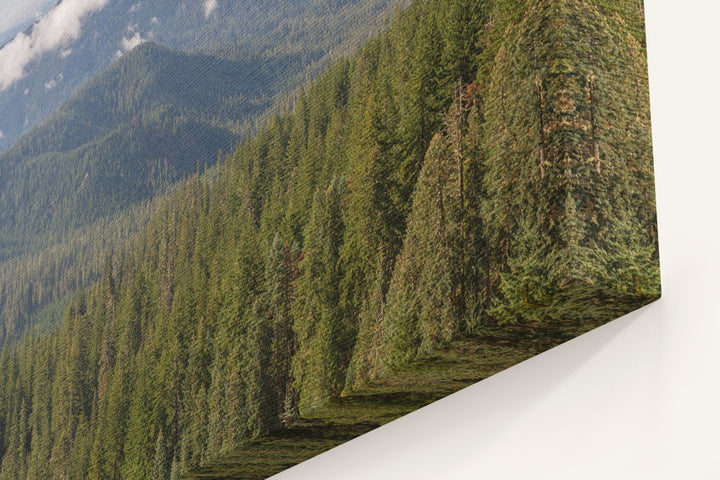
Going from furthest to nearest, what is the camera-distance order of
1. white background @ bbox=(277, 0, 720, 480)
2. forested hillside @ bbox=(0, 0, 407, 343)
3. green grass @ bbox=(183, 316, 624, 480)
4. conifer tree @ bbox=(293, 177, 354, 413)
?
forested hillside @ bbox=(0, 0, 407, 343) < conifer tree @ bbox=(293, 177, 354, 413) < green grass @ bbox=(183, 316, 624, 480) < white background @ bbox=(277, 0, 720, 480)

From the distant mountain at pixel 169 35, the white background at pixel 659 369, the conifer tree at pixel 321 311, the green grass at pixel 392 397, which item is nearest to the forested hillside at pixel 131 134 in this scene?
the distant mountain at pixel 169 35

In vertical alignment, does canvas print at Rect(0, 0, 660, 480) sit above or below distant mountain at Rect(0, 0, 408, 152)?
below

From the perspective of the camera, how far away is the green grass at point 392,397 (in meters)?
3.29

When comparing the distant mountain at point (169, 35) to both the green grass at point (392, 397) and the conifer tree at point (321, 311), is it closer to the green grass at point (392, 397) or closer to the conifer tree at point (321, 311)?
the conifer tree at point (321, 311)

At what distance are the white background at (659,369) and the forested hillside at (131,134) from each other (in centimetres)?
145

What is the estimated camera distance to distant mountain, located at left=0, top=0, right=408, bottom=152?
170 inches

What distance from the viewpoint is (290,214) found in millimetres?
4465

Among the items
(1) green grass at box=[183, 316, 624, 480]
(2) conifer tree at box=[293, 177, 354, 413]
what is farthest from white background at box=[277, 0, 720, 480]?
(2) conifer tree at box=[293, 177, 354, 413]

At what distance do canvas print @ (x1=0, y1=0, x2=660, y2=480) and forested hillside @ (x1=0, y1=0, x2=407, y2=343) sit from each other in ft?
0.06

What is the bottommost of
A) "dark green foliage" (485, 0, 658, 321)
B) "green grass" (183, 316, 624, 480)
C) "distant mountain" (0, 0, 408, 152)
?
"green grass" (183, 316, 624, 480)

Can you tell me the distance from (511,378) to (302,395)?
1.18 m

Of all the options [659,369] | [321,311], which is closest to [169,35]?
[321,311]

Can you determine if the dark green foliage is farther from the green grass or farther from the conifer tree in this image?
the conifer tree

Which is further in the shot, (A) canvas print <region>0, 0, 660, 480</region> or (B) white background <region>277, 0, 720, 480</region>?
(A) canvas print <region>0, 0, 660, 480</region>
